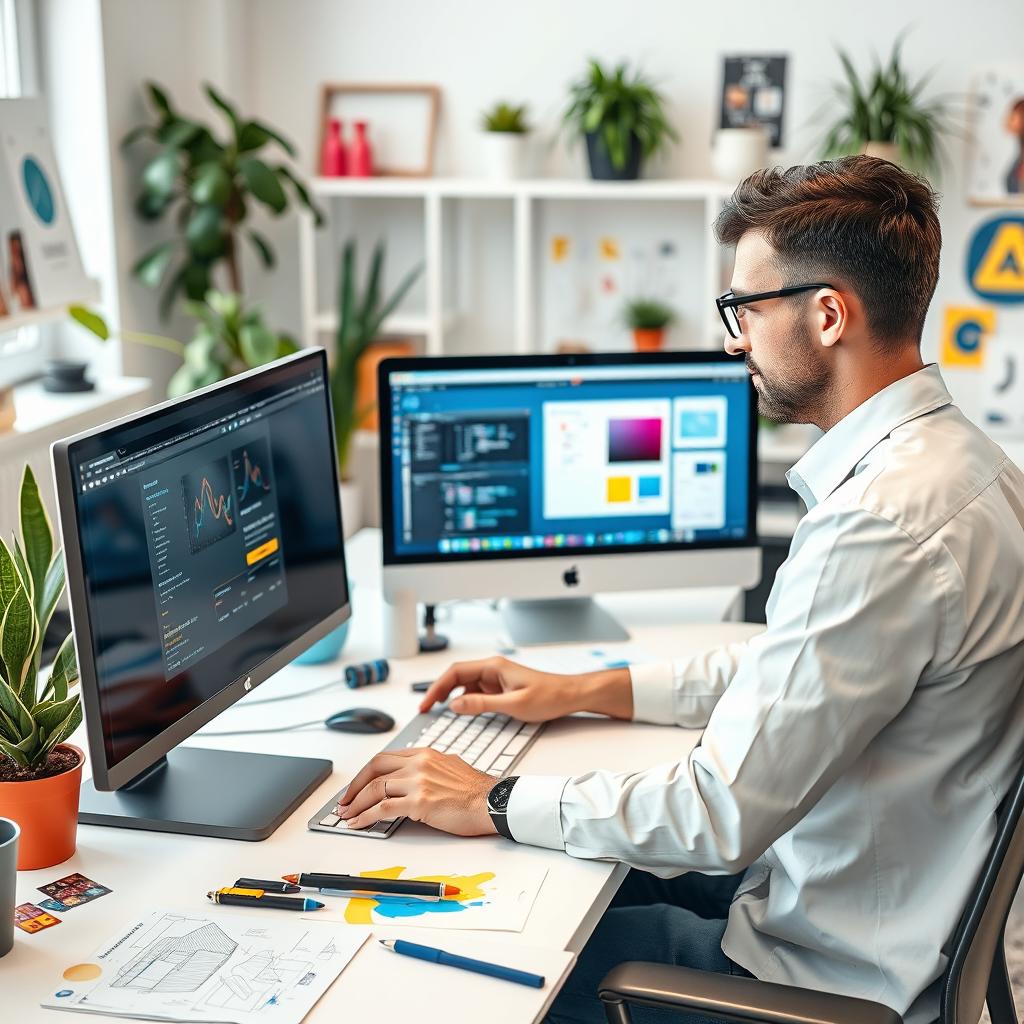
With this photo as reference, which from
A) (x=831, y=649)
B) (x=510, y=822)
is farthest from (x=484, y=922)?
(x=831, y=649)

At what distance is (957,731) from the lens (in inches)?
51.7

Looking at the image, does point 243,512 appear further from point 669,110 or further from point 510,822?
point 669,110

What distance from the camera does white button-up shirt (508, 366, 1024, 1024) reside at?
50.0 inches

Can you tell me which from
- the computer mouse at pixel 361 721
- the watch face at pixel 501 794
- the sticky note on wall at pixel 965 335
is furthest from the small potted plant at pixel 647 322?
the watch face at pixel 501 794

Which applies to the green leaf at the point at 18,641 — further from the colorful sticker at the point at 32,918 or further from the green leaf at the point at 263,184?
the green leaf at the point at 263,184

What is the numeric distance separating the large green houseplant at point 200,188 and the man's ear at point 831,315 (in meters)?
2.58

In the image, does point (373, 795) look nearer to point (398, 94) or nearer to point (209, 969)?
point (209, 969)

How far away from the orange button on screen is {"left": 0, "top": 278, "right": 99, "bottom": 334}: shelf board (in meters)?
1.57

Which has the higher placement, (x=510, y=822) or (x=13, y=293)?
(x=13, y=293)

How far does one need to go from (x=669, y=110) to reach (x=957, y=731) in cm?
314

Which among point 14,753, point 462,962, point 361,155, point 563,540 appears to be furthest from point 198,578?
point 361,155

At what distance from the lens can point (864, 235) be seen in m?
1.40

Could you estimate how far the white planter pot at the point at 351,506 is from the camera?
4.08 metres

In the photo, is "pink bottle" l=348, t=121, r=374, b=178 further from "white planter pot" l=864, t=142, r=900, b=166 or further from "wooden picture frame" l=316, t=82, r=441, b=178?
"white planter pot" l=864, t=142, r=900, b=166
